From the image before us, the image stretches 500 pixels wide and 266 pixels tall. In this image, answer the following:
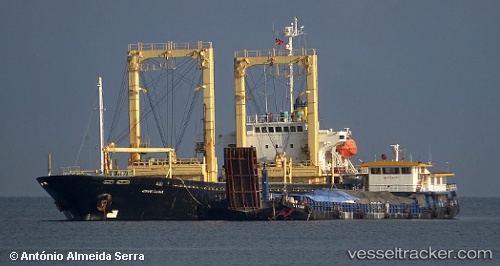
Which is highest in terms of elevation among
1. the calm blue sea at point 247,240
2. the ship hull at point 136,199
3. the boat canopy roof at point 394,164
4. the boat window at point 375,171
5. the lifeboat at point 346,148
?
the lifeboat at point 346,148

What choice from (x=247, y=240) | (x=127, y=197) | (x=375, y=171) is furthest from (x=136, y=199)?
(x=375, y=171)

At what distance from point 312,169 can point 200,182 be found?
10.3 m

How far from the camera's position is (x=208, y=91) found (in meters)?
90.1

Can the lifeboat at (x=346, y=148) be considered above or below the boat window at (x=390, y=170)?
above

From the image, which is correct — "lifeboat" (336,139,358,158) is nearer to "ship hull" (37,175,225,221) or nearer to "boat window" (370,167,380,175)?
"boat window" (370,167,380,175)

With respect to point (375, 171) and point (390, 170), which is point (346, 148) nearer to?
point (375, 171)

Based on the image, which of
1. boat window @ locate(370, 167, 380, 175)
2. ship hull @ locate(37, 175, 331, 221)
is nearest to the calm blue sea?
ship hull @ locate(37, 175, 331, 221)

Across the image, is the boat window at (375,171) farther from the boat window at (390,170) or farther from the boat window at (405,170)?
the boat window at (405,170)

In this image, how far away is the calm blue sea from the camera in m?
60.9

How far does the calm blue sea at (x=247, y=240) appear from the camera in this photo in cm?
6088

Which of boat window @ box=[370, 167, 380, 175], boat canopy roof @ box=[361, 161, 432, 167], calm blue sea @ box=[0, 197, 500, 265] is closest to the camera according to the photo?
calm blue sea @ box=[0, 197, 500, 265]

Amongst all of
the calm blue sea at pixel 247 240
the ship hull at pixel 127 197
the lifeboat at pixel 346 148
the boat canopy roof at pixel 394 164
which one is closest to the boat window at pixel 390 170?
the boat canopy roof at pixel 394 164

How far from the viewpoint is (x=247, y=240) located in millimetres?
70938

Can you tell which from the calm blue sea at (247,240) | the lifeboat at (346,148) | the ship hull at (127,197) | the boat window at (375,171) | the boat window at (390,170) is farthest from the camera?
the lifeboat at (346,148)
